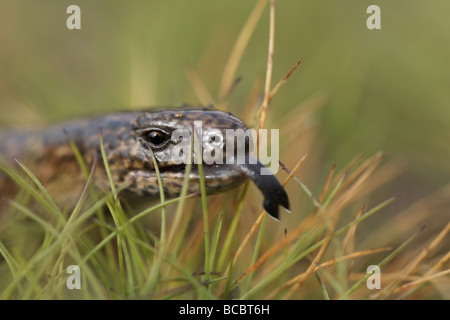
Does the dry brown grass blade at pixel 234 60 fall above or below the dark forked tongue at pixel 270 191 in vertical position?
above

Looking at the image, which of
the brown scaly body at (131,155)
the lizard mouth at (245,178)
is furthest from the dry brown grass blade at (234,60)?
the lizard mouth at (245,178)

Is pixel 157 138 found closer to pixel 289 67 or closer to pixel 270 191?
pixel 270 191

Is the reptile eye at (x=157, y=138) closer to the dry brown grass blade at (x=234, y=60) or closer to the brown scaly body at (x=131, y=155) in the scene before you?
the brown scaly body at (x=131, y=155)

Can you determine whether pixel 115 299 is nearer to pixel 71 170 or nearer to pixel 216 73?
pixel 71 170

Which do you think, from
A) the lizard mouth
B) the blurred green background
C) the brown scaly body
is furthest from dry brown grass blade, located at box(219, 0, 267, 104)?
the lizard mouth

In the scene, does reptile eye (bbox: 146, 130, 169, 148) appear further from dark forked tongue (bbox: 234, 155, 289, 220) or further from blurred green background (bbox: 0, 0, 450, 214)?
blurred green background (bbox: 0, 0, 450, 214)

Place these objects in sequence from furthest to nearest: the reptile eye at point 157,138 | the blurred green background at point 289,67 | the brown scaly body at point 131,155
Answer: the blurred green background at point 289,67 < the reptile eye at point 157,138 < the brown scaly body at point 131,155

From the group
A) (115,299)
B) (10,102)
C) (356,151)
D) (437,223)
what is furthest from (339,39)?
(115,299)

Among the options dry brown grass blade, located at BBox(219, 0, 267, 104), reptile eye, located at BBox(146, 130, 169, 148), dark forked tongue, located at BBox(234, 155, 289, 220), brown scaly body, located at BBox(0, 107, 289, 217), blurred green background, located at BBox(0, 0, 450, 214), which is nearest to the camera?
dark forked tongue, located at BBox(234, 155, 289, 220)

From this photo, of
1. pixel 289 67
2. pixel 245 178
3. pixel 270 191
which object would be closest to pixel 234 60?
pixel 289 67
